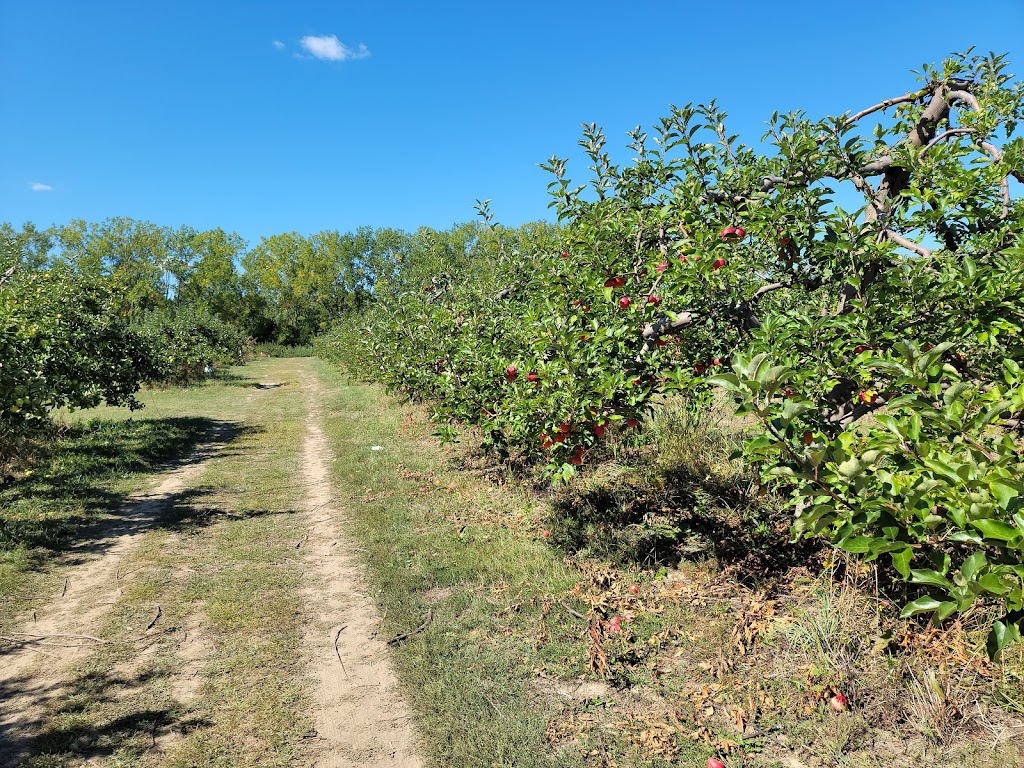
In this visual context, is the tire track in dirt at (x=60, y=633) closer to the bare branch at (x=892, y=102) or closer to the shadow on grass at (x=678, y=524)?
the shadow on grass at (x=678, y=524)

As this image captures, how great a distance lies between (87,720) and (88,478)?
657cm

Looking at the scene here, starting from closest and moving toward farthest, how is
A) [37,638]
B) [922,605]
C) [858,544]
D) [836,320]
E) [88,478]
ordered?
[922,605] < [858,544] < [836,320] < [37,638] < [88,478]

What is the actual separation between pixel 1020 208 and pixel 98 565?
319 inches

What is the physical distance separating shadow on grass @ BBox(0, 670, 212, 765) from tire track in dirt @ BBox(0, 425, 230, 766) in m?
0.01

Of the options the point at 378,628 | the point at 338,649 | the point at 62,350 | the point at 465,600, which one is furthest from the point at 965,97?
the point at 62,350

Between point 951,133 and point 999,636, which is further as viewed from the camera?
point 951,133

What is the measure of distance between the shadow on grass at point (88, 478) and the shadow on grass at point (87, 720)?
8.82 feet

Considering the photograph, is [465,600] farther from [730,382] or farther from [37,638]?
[730,382]

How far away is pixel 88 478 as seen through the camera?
8.84 metres

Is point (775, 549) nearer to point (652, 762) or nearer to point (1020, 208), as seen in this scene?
point (652, 762)

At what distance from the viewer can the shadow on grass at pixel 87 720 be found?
3314 millimetres

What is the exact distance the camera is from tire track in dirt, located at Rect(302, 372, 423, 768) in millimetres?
3357

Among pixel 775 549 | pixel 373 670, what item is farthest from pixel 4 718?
pixel 775 549

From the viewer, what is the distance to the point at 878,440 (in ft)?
7.23
